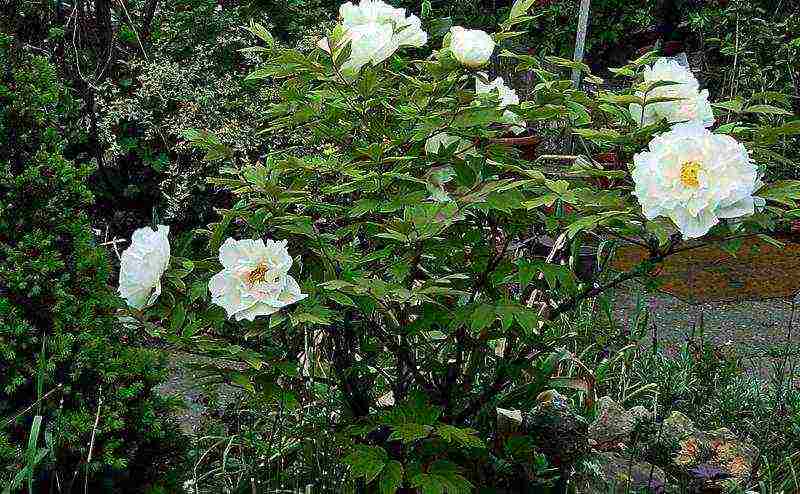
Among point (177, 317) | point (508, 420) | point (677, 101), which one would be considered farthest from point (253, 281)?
point (508, 420)

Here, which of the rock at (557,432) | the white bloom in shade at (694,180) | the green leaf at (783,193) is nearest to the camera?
the white bloom in shade at (694,180)

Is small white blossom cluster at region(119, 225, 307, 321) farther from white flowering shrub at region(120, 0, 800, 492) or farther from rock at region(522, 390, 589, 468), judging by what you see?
rock at region(522, 390, 589, 468)

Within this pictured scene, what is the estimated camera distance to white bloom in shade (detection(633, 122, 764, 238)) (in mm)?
1759

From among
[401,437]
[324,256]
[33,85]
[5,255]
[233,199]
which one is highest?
[33,85]

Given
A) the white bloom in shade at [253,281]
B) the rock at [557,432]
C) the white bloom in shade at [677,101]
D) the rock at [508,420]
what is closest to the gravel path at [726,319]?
the rock at [557,432]

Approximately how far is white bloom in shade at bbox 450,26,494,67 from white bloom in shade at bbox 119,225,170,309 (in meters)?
0.73

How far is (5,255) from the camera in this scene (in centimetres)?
223

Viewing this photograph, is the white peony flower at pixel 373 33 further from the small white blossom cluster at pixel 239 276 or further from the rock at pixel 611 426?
the rock at pixel 611 426

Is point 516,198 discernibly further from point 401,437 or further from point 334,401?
point 334,401

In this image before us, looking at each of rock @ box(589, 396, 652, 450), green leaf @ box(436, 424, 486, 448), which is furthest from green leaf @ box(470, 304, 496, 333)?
rock @ box(589, 396, 652, 450)

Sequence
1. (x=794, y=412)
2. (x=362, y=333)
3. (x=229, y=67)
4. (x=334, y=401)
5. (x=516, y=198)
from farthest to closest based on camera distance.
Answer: (x=229, y=67), (x=794, y=412), (x=334, y=401), (x=362, y=333), (x=516, y=198)

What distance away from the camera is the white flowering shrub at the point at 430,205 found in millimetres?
1883

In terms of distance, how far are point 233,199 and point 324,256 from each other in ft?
10.6

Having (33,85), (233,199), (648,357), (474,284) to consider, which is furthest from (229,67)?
(474,284)
